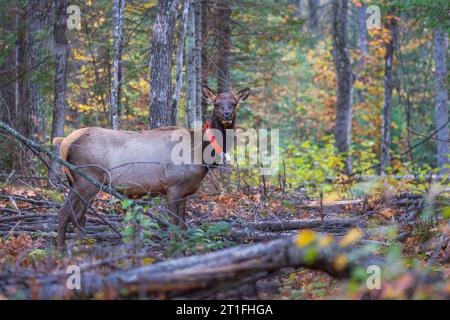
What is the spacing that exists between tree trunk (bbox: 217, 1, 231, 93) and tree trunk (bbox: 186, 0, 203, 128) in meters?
1.65

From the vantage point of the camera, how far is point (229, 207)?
34.8 ft

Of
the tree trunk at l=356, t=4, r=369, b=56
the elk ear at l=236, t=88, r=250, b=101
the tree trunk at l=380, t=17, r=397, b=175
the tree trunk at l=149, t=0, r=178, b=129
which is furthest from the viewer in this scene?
the tree trunk at l=356, t=4, r=369, b=56

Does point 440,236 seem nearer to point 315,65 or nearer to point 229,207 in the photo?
point 229,207

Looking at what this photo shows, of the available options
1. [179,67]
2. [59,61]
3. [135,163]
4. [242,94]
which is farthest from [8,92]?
[135,163]

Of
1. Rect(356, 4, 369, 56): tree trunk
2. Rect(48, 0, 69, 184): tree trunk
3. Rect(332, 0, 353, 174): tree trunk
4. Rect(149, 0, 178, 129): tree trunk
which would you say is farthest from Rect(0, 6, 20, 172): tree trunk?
Rect(356, 4, 369, 56): tree trunk

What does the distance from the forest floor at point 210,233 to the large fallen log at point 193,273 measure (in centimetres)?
9

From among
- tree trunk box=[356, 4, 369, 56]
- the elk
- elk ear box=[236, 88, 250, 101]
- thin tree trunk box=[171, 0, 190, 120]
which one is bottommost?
the elk

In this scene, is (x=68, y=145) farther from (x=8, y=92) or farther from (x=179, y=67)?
(x=8, y=92)

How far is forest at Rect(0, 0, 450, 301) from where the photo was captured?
4.86 meters

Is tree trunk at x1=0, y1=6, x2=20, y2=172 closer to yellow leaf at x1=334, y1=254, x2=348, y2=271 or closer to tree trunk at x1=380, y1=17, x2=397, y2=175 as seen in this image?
yellow leaf at x1=334, y1=254, x2=348, y2=271

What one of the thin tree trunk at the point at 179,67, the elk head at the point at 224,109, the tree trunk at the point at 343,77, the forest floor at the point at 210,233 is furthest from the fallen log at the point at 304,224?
the tree trunk at the point at 343,77

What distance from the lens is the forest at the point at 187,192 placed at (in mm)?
4855
